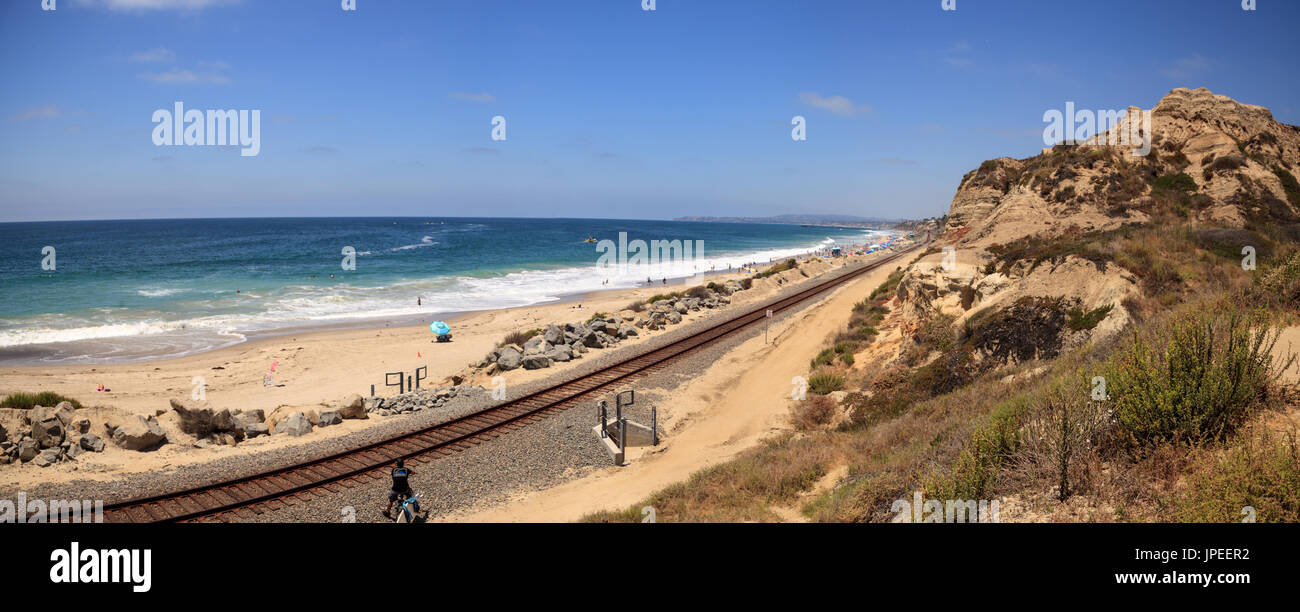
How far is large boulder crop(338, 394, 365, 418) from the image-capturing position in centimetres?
1630

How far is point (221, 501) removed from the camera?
36.7 ft

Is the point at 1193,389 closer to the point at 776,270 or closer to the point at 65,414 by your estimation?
the point at 65,414

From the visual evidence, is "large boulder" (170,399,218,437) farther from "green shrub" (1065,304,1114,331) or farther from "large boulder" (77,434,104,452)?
"green shrub" (1065,304,1114,331)

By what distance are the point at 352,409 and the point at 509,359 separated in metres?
6.05

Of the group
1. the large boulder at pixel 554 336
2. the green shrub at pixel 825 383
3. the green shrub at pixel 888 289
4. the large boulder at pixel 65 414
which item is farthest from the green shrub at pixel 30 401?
the green shrub at pixel 888 289

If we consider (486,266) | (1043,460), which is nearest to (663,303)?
(1043,460)

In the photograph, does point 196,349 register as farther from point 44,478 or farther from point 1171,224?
point 1171,224

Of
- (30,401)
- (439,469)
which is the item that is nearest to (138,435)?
(30,401)

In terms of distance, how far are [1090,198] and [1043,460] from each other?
18.4m

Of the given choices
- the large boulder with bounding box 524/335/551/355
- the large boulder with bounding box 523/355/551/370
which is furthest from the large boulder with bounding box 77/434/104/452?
the large boulder with bounding box 524/335/551/355

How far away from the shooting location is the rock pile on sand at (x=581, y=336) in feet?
71.2

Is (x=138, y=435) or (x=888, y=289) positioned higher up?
(x=888, y=289)

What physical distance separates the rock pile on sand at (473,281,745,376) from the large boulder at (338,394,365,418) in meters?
5.56

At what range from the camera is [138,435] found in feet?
44.8
